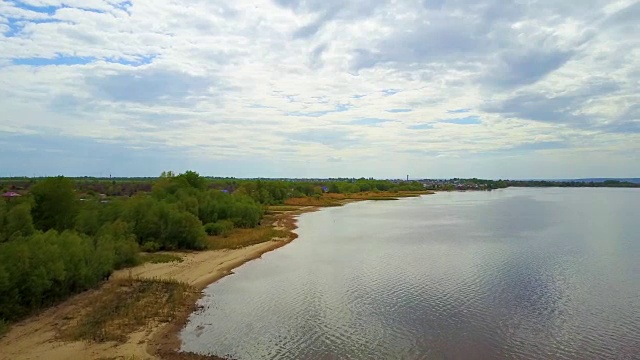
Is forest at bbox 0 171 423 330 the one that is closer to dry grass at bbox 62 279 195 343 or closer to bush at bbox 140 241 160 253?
bush at bbox 140 241 160 253

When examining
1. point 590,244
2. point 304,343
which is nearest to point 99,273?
point 304,343

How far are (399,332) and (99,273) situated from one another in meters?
13.8

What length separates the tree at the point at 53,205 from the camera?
27.2 m

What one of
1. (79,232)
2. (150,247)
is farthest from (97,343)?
(150,247)

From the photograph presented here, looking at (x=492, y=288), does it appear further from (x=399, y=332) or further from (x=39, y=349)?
(x=39, y=349)

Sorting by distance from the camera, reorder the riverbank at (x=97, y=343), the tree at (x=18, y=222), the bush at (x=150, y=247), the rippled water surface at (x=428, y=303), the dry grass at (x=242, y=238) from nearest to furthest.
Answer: the riverbank at (x=97, y=343) → the rippled water surface at (x=428, y=303) → the tree at (x=18, y=222) → the bush at (x=150, y=247) → the dry grass at (x=242, y=238)

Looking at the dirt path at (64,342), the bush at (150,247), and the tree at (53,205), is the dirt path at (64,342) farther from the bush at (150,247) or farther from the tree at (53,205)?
the bush at (150,247)

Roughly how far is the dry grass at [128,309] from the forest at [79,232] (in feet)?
5.76

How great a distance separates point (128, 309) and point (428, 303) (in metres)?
12.1

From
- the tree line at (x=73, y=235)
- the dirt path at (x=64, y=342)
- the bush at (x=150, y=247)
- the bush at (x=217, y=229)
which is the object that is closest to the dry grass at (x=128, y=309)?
the dirt path at (x=64, y=342)

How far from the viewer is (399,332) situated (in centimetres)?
1691

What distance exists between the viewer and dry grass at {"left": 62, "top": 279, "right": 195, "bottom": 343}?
623 inches

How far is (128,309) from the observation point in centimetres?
1848

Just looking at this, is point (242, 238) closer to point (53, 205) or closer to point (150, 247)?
point (150, 247)
